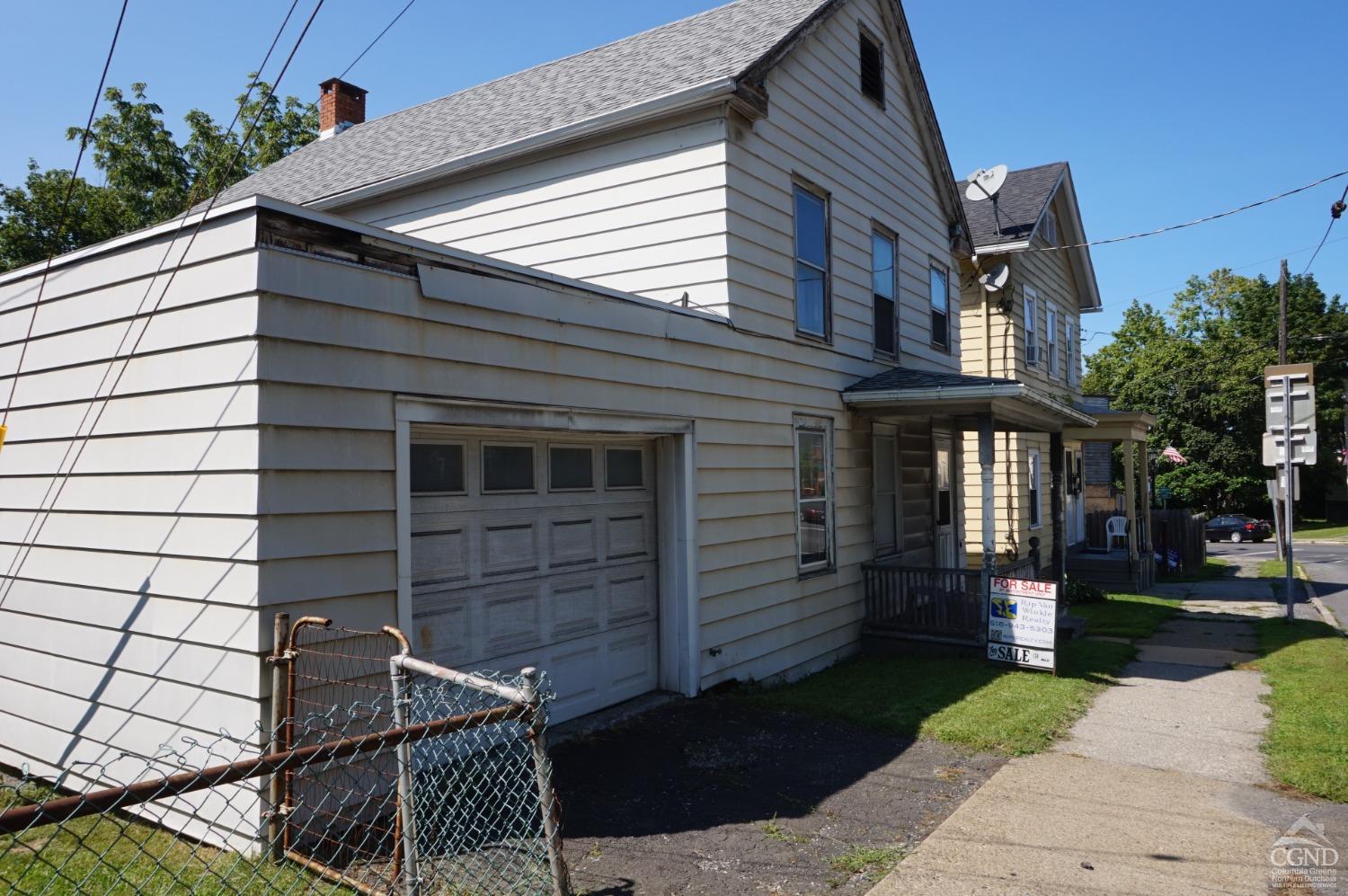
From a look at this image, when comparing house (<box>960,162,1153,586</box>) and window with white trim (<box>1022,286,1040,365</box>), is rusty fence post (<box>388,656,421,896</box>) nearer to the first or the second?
house (<box>960,162,1153,586</box>)

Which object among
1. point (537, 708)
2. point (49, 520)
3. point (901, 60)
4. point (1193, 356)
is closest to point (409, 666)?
point (537, 708)

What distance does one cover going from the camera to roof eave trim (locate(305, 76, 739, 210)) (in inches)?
344

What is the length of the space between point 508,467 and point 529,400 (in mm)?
623

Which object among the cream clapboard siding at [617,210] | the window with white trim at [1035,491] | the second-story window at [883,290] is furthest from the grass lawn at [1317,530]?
the cream clapboard siding at [617,210]

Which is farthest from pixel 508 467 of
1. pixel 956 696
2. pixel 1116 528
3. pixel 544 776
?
pixel 1116 528

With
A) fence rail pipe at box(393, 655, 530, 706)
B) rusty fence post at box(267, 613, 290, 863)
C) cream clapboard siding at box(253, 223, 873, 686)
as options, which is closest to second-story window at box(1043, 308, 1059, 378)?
cream clapboard siding at box(253, 223, 873, 686)

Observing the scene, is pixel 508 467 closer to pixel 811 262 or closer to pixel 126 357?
pixel 126 357

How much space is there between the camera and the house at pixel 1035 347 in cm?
1806

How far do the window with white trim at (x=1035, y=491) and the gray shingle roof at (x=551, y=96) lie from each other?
40.1 feet

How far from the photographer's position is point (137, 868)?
4527 mm

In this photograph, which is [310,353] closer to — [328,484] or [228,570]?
[328,484]

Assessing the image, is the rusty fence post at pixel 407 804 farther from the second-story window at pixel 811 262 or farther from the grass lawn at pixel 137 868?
the second-story window at pixel 811 262

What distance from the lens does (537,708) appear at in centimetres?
339

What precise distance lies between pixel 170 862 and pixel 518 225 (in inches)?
292
